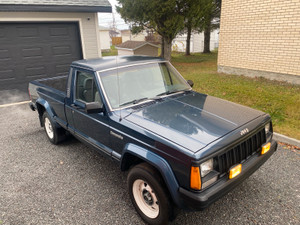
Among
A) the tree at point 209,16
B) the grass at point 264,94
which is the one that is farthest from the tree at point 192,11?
the grass at point 264,94

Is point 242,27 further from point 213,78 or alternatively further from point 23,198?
point 23,198

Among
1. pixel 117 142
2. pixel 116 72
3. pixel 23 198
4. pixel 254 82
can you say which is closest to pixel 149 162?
pixel 117 142

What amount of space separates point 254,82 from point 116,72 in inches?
256

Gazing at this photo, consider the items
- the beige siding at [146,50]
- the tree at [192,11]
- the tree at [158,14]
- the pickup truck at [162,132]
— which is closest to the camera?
the pickup truck at [162,132]

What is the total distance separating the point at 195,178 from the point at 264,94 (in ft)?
18.3

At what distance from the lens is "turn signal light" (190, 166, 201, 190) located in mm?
2236

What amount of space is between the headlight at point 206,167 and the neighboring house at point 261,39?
22.7 ft

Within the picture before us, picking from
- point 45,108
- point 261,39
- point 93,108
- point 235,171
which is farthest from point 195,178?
point 261,39

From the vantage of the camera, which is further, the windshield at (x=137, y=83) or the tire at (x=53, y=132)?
the tire at (x=53, y=132)

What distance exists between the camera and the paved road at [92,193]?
9.70 feet

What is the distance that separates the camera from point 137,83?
11.6 ft

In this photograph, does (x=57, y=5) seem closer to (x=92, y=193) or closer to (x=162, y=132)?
(x=92, y=193)

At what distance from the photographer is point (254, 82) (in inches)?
329

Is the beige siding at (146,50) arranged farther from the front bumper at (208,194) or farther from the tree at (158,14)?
the front bumper at (208,194)
